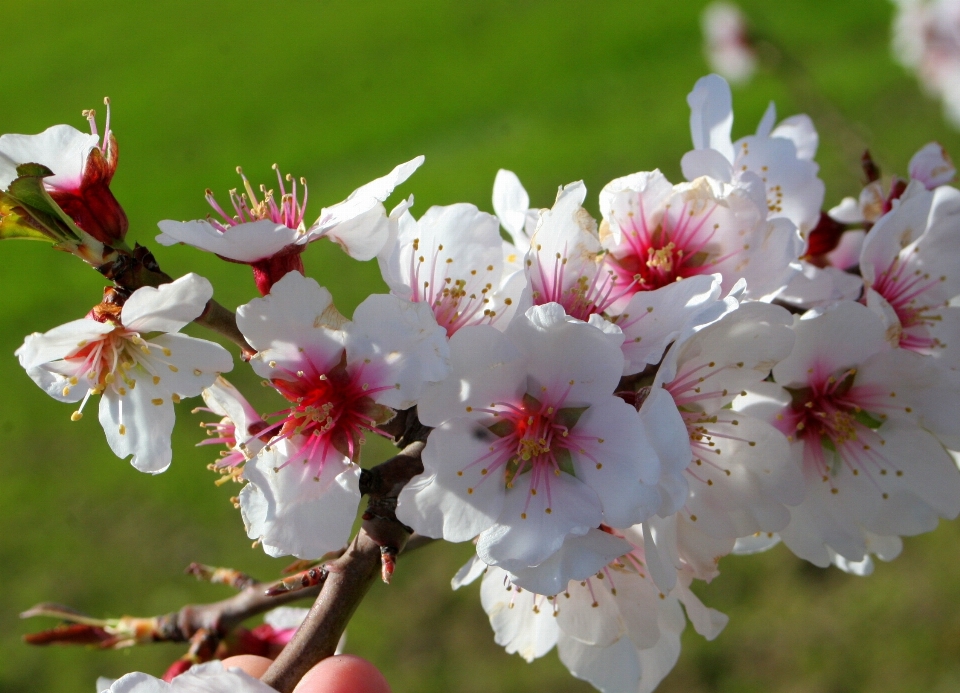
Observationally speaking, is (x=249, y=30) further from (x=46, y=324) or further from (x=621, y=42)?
(x=46, y=324)

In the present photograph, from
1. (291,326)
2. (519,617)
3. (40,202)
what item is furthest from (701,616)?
(40,202)

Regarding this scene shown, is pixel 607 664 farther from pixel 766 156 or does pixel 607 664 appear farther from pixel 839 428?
pixel 766 156

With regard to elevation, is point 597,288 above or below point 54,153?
below

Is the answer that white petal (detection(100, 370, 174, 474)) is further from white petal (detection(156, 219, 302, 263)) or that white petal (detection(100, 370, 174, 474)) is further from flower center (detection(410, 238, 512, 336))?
flower center (detection(410, 238, 512, 336))

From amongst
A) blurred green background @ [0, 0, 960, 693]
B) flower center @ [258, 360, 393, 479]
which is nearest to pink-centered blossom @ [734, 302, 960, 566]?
flower center @ [258, 360, 393, 479]

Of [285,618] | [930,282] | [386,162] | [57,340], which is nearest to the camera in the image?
[57,340]

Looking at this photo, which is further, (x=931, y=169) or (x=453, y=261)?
(x=931, y=169)

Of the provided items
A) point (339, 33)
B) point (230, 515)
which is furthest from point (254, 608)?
point (339, 33)
